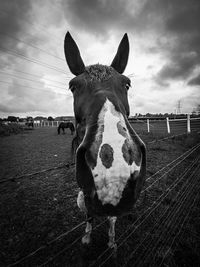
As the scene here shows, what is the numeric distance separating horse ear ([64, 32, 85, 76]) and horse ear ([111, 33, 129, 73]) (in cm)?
69

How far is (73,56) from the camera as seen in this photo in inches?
92.7

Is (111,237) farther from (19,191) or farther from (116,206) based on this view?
(19,191)

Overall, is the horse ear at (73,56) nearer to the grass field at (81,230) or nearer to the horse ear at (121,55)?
the horse ear at (121,55)

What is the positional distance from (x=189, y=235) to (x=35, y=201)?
12.7 feet

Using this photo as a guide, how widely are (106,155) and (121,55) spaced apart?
7.65 ft

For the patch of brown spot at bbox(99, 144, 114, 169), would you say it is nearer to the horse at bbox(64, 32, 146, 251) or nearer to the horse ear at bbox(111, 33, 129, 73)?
the horse at bbox(64, 32, 146, 251)

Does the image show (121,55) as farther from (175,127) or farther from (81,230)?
(175,127)

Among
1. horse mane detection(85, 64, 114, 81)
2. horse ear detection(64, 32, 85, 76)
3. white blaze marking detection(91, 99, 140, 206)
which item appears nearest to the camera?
white blaze marking detection(91, 99, 140, 206)

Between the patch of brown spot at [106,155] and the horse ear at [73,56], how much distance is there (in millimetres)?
1733

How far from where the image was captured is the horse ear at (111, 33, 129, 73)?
2629 millimetres

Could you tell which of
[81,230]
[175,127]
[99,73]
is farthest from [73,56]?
[175,127]

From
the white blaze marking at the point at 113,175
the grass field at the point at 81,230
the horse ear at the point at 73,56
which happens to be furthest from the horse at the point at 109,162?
the horse ear at the point at 73,56

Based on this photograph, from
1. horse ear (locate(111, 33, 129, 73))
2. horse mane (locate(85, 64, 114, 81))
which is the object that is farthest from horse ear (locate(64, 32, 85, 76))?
horse ear (locate(111, 33, 129, 73))

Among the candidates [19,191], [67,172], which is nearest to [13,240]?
[19,191]
